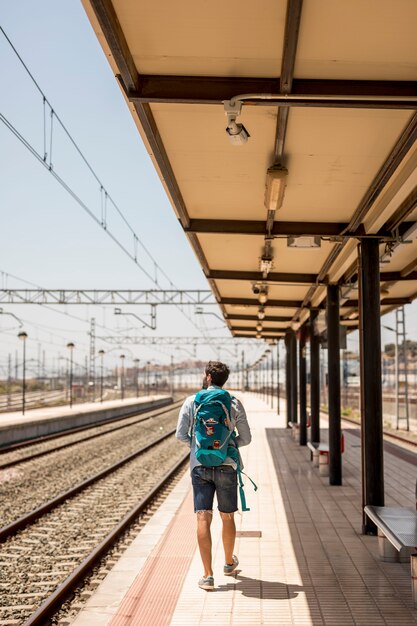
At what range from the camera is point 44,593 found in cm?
656

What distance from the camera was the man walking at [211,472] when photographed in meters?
5.40

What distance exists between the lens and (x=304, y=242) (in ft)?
27.4

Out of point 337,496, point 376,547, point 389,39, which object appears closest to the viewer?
point 389,39

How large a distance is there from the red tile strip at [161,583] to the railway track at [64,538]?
→ 2.52 ft

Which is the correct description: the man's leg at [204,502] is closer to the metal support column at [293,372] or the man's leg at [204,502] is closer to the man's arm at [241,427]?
the man's arm at [241,427]

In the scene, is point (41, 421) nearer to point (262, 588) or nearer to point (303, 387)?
point (303, 387)

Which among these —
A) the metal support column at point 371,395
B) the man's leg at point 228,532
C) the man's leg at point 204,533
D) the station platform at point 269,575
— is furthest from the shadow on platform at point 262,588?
the metal support column at point 371,395

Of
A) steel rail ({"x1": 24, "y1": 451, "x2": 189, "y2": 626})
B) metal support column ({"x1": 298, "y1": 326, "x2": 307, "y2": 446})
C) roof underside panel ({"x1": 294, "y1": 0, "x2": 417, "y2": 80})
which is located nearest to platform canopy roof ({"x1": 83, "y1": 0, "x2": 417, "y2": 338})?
roof underside panel ({"x1": 294, "y1": 0, "x2": 417, "y2": 80})

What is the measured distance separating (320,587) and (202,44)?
420 centimetres

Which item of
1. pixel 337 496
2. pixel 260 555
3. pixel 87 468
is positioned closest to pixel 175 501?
pixel 337 496

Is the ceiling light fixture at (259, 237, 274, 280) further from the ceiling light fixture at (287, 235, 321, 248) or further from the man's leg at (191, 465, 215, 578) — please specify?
the man's leg at (191, 465, 215, 578)

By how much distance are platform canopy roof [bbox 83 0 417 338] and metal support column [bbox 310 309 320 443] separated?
5.98m

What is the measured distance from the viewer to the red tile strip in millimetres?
4951

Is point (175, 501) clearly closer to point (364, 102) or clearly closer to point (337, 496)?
point (337, 496)
